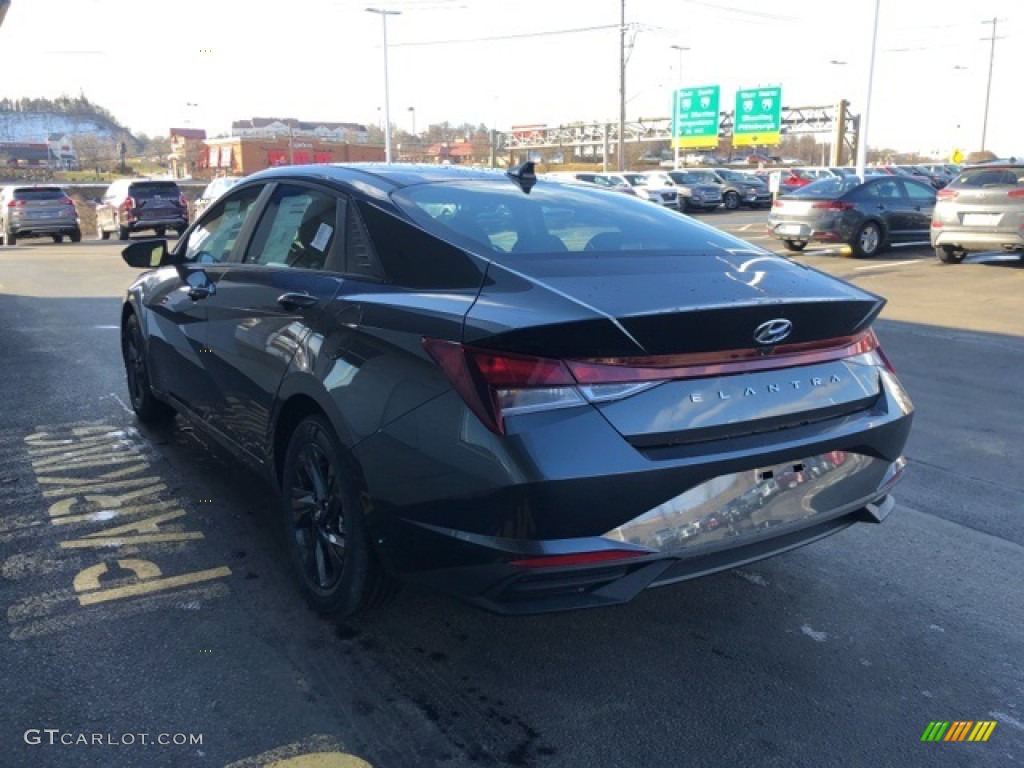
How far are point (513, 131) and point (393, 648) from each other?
77.2 metres

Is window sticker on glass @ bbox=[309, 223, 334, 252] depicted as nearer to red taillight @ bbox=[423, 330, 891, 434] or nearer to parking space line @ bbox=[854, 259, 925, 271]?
red taillight @ bbox=[423, 330, 891, 434]

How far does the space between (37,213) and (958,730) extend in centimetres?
2806

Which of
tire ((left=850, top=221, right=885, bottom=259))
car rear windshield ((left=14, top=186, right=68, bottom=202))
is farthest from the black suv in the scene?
tire ((left=850, top=221, right=885, bottom=259))

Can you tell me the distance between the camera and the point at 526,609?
2.62 metres

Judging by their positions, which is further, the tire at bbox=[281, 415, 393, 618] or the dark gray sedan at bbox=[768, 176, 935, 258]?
the dark gray sedan at bbox=[768, 176, 935, 258]

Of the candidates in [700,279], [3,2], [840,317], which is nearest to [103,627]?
[700,279]

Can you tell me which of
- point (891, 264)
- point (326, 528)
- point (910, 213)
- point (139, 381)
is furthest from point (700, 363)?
point (910, 213)

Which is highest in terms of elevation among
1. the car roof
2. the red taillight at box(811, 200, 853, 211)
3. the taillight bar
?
the car roof

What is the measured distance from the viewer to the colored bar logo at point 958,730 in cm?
273

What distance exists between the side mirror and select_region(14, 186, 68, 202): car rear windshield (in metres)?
24.0

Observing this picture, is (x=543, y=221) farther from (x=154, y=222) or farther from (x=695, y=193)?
(x=695, y=193)

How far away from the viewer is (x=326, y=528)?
11.1 feet

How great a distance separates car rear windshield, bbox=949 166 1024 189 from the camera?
1445 cm

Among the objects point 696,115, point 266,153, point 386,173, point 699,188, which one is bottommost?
point 699,188
